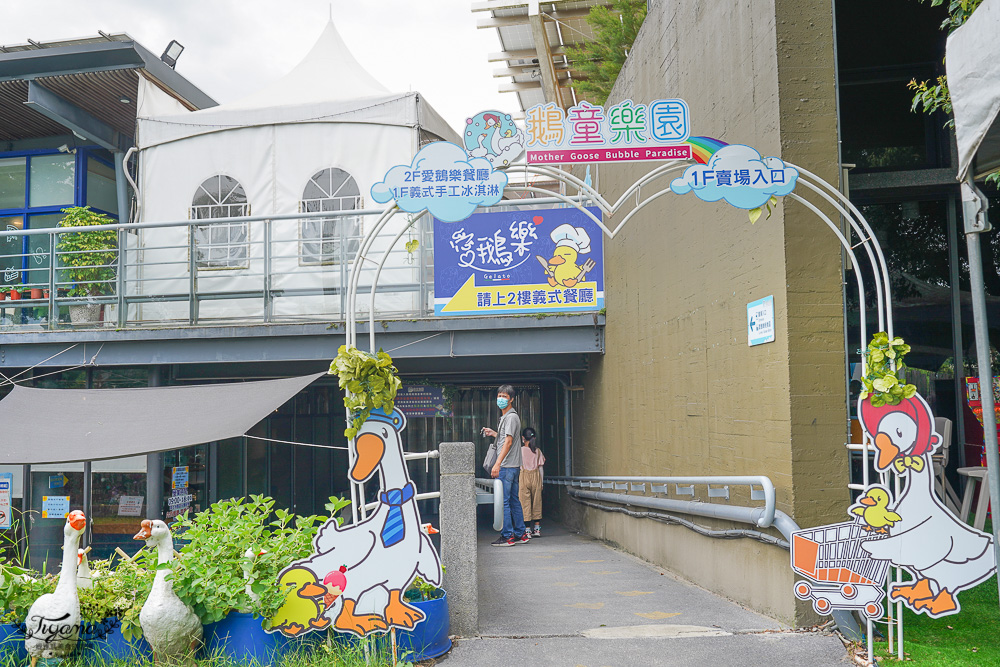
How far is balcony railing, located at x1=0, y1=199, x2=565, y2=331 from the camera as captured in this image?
32.7 ft

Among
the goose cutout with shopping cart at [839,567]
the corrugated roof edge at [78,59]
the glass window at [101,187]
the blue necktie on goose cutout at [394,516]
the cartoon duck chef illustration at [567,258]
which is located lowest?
the goose cutout with shopping cart at [839,567]

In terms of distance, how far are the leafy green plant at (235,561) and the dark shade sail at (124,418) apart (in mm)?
1315

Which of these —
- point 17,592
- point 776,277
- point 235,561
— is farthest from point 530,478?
point 17,592

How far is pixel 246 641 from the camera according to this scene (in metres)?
4.26

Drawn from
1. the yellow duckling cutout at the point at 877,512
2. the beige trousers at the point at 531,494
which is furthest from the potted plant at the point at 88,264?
the yellow duckling cutout at the point at 877,512

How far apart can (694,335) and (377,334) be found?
4.63 meters

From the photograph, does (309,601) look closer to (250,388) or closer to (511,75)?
(250,388)

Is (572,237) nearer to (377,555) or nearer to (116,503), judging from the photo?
(377,555)

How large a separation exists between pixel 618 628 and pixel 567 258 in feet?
18.4

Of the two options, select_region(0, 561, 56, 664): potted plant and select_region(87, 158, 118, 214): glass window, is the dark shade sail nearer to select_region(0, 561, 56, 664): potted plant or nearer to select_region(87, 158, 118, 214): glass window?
select_region(0, 561, 56, 664): potted plant

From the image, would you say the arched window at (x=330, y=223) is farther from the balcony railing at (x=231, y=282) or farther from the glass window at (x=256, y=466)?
the glass window at (x=256, y=466)

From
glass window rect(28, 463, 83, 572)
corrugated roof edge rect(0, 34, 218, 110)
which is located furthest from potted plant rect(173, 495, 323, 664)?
corrugated roof edge rect(0, 34, 218, 110)

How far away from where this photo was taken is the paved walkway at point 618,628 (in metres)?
4.34

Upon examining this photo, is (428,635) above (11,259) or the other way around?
the other way around
